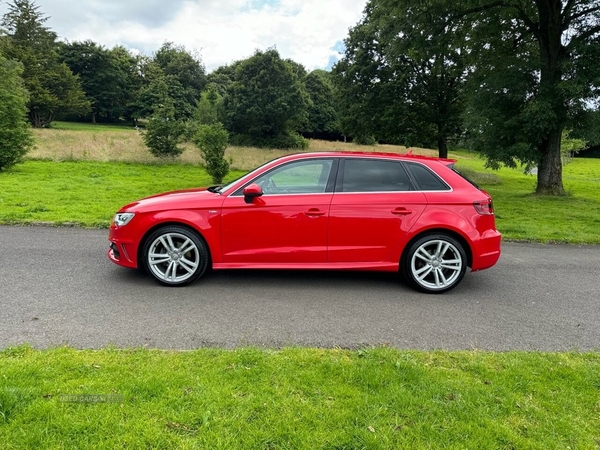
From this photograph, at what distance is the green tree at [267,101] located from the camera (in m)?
39.0

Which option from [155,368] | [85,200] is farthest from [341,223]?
[85,200]

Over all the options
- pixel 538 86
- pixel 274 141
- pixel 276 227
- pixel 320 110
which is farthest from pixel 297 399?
pixel 320 110

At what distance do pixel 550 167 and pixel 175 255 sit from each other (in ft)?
49.8

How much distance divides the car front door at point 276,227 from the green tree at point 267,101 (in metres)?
35.3

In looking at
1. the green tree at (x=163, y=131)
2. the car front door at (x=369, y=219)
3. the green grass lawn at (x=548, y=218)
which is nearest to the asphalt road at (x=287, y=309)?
the car front door at (x=369, y=219)

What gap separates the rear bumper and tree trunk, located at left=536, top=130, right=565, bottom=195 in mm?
12157

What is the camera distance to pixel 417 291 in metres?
5.05

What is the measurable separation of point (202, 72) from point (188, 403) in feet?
269

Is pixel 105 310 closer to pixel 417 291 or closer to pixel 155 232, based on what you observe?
pixel 155 232

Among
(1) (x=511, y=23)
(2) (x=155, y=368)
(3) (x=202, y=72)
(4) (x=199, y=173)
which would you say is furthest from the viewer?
(3) (x=202, y=72)

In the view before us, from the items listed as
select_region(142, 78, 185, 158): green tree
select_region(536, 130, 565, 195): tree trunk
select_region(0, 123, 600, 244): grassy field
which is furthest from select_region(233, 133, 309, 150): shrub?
select_region(536, 130, 565, 195): tree trunk

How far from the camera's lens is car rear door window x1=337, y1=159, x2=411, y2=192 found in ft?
16.6

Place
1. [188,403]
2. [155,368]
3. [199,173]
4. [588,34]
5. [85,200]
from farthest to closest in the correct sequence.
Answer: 1. [199,173]
2. [588,34]
3. [85,200]
4. [155,368]
5. [188,403]

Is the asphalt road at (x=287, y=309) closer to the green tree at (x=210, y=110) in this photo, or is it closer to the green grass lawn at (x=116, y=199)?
the green grass lawn at (x=116, y=199)
